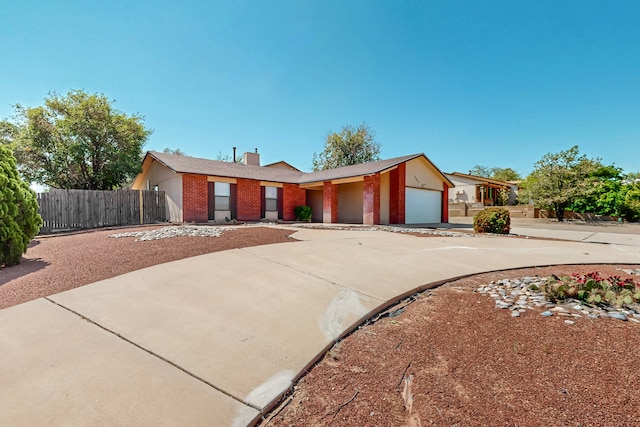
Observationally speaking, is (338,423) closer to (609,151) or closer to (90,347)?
(90,347)

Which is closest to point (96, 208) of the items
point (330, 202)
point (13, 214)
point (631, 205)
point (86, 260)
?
point (13, 214)

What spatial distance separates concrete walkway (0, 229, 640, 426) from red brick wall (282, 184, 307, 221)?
13.1m

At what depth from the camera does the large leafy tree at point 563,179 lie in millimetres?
20234

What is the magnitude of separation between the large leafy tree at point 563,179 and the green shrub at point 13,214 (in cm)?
2782

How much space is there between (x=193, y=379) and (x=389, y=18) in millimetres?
12926

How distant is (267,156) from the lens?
92.9 feet

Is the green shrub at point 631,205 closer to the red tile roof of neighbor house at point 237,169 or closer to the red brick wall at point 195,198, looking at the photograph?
the red tile roof of neighbor house at point 237,169

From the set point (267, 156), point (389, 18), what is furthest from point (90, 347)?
point (267, 156)

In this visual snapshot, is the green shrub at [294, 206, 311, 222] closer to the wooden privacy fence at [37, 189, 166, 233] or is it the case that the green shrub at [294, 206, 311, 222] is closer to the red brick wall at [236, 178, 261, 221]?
the red brick wall at [236, 178, 261, 221]

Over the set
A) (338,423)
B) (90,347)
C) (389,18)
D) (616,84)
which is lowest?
(338,423)

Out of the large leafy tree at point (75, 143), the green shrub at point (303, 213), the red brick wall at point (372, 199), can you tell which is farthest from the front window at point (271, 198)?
the large leafy tree at point (75, 143)

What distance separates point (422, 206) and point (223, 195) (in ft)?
41.7

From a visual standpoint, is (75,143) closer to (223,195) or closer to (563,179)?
(223,195)

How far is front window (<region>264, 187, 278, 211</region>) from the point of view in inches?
676
